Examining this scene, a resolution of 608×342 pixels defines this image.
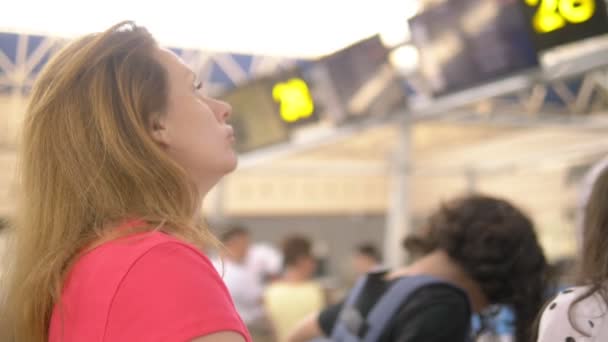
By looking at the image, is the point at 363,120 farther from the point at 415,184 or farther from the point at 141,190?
the point at 415,184

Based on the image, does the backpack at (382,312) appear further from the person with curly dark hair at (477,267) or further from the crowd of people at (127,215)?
the crowd of people at (127,215)

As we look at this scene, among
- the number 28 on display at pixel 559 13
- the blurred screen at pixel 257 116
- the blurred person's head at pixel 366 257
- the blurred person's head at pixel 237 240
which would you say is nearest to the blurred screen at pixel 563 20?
the number 28 on display at pixel 559 13

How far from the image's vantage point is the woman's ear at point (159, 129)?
103cm

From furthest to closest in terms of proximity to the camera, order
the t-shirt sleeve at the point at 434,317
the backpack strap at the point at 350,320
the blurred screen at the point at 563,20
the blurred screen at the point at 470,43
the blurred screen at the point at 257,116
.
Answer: the blurred screen at the point at 257,116 < the blurred screen at the point at 470,43 < the blurred screen at the point at 563,20 < the backpack strap at the point at 350,320 < the t-shirt sleeve at the point at 434,317

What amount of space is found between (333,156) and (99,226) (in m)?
11.0

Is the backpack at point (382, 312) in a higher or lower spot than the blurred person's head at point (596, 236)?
lower

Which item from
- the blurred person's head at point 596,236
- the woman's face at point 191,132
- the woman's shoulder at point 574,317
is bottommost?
the woman's shoulder at point 574,317

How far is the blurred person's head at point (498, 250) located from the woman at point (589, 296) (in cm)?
37

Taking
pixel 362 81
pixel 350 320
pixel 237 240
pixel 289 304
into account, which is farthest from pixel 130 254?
pixel 237 240

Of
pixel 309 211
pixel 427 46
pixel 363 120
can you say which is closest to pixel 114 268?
pixel 427 46

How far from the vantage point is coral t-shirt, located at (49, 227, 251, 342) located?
2.65 feet

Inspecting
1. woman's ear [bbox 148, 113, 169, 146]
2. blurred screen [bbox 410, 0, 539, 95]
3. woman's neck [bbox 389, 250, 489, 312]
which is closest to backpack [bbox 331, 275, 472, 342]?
woman's neck [bbox 389, 250, 489, 312]

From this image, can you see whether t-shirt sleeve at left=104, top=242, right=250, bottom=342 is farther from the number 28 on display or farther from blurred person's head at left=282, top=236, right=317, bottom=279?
blurred person's head at left=282, top=236, right=317, bottom=279

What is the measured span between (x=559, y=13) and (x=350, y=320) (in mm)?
2162
